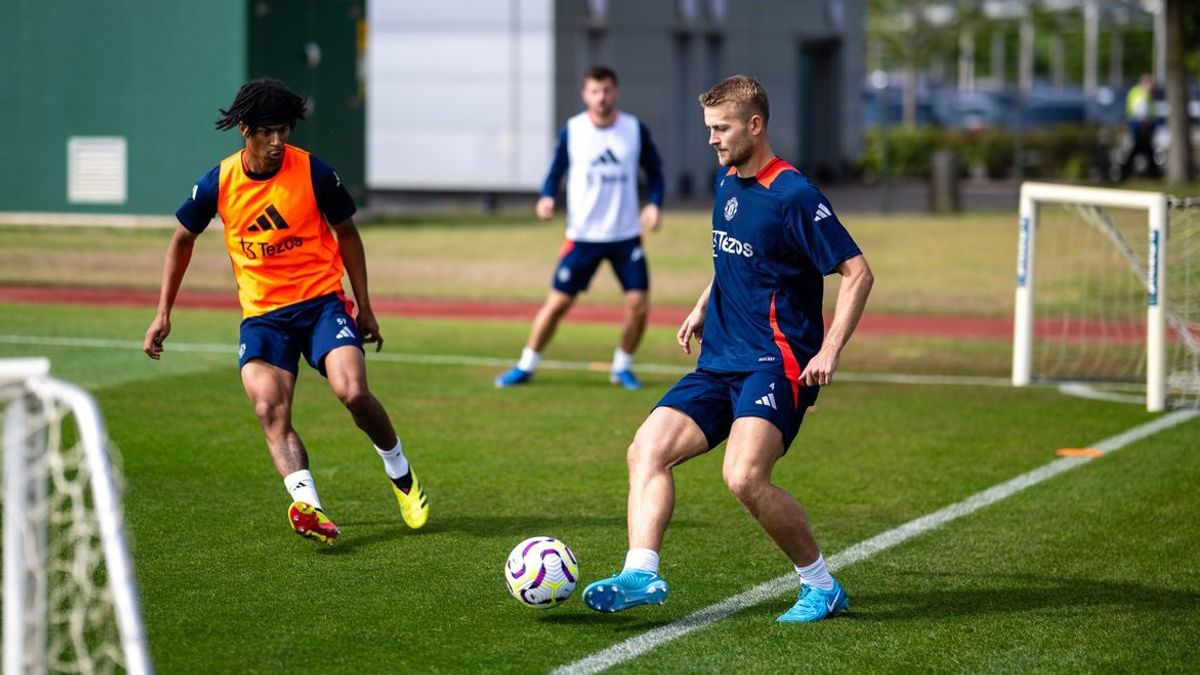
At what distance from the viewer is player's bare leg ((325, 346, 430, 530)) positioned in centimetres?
727

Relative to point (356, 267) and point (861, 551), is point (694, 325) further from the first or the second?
point (356, 267)

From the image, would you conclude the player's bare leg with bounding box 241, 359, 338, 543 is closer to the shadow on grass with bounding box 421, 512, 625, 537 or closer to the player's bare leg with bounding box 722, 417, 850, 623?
the shadow on grass with bounding box 421, 512, 625, 537

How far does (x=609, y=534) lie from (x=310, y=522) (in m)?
1.40

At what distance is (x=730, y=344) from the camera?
20.6 ft

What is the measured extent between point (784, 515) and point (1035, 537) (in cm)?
219

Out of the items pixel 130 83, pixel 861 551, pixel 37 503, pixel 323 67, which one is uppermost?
pixel 323 67

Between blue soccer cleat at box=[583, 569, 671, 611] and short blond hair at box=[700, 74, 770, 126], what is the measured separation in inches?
66.8

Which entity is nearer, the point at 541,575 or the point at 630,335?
the point at 541,575

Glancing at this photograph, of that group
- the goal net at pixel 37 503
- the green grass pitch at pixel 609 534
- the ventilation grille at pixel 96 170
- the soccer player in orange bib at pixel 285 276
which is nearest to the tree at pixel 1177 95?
the ventilation grille at pixel 96 170

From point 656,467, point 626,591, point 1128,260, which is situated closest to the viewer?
point 626,591

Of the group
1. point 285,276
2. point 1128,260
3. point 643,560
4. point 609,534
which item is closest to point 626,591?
point 643,560

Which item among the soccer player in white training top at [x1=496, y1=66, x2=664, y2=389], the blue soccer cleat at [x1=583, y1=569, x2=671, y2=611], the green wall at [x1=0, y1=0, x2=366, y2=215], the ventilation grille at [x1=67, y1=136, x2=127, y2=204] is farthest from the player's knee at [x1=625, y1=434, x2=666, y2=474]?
the ventilation grille at [x1=67, y1=136, x2=127, y2=204]

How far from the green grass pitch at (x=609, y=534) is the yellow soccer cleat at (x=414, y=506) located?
8 cm

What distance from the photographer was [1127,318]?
17203 millimetres
